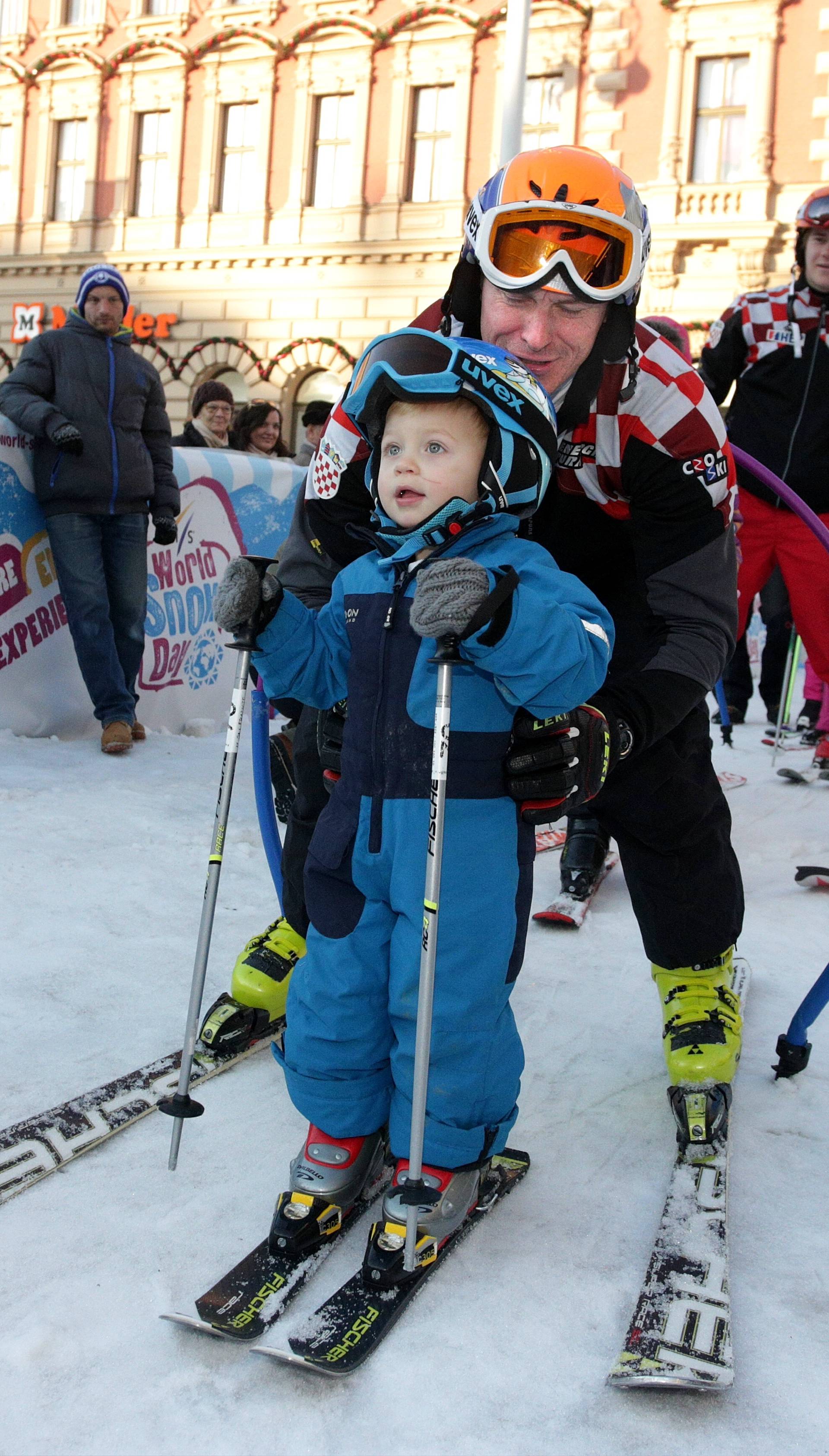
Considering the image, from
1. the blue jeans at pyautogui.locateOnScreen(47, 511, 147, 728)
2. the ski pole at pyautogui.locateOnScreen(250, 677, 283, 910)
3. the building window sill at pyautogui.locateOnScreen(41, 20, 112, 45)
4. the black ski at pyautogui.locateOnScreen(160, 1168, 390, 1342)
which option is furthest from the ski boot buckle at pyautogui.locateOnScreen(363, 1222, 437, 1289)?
the building window sill at pyautogui.locateOnScreen(41, 20, 112, 45)

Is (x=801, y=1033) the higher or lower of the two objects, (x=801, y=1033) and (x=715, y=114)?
the lower

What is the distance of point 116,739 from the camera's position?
541cm

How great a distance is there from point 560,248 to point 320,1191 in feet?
5.75

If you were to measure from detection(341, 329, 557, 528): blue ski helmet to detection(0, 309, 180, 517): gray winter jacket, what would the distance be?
11.9 feet

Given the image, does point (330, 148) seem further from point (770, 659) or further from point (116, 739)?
point (116, 739)

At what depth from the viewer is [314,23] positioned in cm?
2303

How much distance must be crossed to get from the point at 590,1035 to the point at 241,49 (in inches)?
1018

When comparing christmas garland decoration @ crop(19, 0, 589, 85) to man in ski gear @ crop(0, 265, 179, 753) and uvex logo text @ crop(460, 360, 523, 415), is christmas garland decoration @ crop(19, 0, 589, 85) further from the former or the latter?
uvex logo text @ crop(460, 360, 523, 415)

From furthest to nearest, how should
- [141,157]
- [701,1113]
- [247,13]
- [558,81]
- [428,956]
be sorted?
[141,157], [247,13], [558,81], [701,1113], [428,956]

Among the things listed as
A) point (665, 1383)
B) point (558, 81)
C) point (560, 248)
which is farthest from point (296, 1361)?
point (558, 81)

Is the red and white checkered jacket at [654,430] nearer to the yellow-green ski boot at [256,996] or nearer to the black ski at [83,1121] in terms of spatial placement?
the yellow-green ski boot at [256,996]

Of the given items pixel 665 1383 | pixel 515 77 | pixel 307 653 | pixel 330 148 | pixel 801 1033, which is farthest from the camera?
pixel 330 148

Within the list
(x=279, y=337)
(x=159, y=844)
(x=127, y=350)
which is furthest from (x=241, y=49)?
(x=159, y=844)

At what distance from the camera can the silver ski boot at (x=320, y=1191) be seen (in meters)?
1.86
